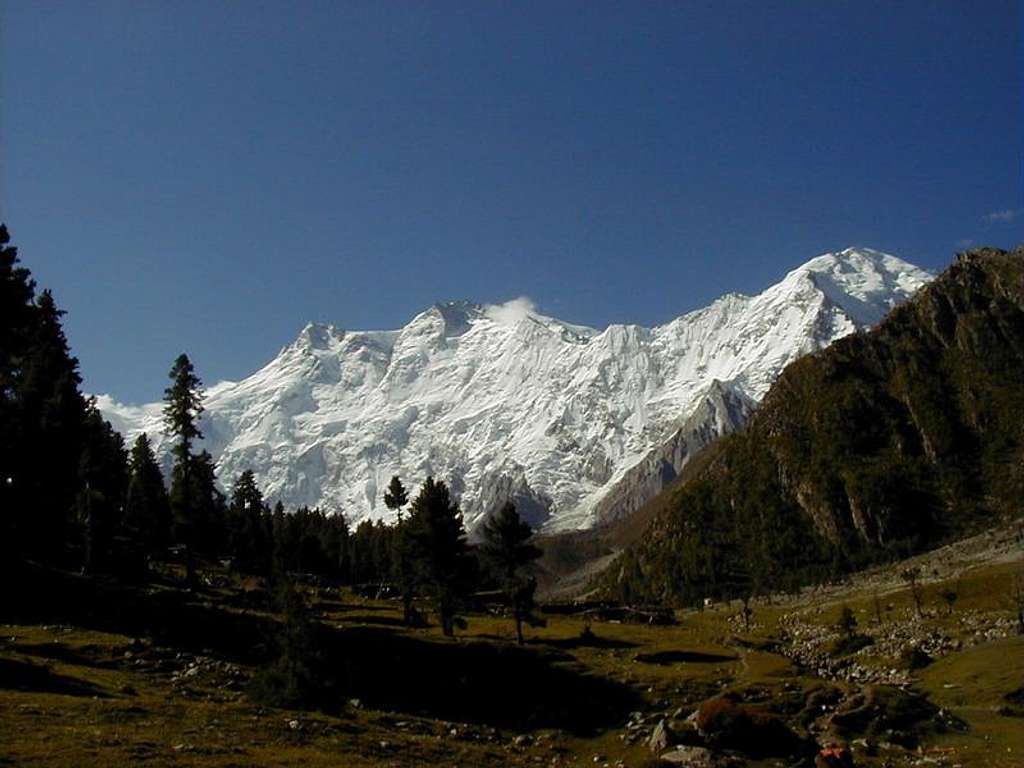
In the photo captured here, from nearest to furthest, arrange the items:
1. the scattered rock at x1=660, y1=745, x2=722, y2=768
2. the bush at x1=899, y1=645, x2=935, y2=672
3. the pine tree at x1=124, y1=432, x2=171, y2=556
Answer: the scattered rock at x1=660, y1=745, x2=722, y2=768 → the bush at x1=899, y1=645, x2=935, y2=672 → the pine tree at x1=124, y1=432, x2=171, y2=556

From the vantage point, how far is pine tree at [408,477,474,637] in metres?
82.5

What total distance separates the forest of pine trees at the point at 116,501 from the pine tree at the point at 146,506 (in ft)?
0.76

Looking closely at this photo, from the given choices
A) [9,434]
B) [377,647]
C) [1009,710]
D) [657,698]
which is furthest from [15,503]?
[1009,710]

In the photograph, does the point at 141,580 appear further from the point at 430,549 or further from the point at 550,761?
the point at 550,761

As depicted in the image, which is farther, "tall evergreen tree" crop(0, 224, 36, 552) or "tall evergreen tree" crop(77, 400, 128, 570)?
"tall evergreen tree" crop(77, 400, 128, 570)

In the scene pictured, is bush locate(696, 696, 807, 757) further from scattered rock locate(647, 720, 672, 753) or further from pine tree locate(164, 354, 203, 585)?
pine tree locate(164, 354, 203, 585)

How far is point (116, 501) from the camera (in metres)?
101

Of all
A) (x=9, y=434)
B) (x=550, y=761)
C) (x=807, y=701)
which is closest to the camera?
(x=550, y=761)

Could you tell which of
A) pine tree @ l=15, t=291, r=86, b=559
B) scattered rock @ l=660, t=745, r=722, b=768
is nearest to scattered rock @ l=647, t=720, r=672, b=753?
scattered rock @ l=660, t=745, r=722, b=768

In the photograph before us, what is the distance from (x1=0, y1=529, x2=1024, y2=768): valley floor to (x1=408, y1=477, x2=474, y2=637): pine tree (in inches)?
283

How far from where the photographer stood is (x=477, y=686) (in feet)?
212

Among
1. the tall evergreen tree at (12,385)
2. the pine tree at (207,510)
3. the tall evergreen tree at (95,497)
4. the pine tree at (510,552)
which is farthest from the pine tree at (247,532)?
the tall evergreen tree at (12,385)

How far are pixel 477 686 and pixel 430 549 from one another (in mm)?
20005

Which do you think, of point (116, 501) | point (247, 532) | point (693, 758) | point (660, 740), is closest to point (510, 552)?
point (660, 740)
